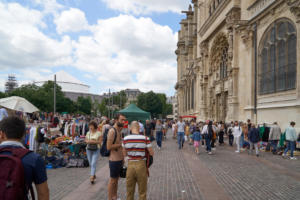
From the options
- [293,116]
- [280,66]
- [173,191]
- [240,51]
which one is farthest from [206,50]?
[173,191]

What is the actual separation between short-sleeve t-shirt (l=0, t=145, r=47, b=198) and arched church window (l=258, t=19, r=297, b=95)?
1587cm

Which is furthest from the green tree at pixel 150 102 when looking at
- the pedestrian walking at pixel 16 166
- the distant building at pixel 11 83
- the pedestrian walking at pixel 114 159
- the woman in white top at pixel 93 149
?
the pedestrian walking at pixel 16 166

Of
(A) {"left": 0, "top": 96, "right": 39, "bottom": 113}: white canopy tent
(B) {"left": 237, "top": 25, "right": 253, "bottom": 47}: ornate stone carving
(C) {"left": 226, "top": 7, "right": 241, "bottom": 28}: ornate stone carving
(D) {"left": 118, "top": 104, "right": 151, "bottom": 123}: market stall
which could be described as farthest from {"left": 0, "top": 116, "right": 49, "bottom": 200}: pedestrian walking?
(C) {"left": 226, "top": 7, "right": 241, "bottom": 28}: ornate stone carving

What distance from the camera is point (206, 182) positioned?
720 centimetres

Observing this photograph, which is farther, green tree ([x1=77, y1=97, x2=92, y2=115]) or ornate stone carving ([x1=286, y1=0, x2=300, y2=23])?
green tree ([x1=77, y1=97, x2=92, y2=115])

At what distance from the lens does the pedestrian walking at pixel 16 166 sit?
195 centimetres

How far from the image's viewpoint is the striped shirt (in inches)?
174

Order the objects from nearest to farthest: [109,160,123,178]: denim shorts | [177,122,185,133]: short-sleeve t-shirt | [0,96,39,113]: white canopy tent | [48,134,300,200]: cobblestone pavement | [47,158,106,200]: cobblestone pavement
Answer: [109,160,123,178]: denim shorts, [48,134,300,200]: cobblestone pavement, [47,158,106,200]: cobblestone pavement, [0,96,39,113]: white canopy tent, [177,122,185,133]: short-sleeve t-shirt

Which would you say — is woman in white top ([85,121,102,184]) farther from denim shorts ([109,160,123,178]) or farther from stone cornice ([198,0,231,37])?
stone cornice ([198,0,231,37])

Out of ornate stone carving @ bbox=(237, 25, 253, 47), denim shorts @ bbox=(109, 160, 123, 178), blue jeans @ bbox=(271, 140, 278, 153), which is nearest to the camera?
denim shorts @ bbox=(109, 160, 123, 178)

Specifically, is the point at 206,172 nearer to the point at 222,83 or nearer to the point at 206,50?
the point at 222,83

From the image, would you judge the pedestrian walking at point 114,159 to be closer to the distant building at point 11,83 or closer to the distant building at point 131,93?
the distant building at point 11,83

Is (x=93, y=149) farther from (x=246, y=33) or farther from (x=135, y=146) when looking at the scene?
(x=246, y=33)

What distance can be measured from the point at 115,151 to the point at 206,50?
3003cm
